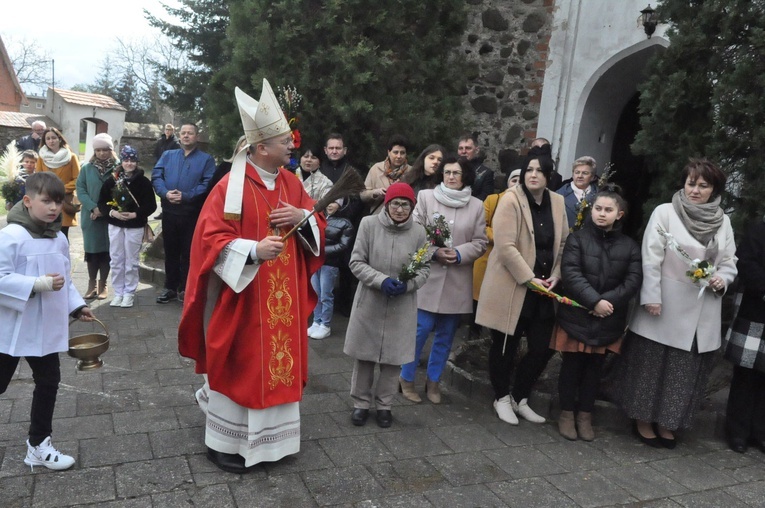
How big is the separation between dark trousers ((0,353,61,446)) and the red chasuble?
0.67 metres

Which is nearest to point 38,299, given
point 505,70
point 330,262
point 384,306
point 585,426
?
point 384,306

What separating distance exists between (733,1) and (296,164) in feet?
12.6

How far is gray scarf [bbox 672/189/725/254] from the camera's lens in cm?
454

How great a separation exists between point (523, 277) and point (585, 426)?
109 centimetres

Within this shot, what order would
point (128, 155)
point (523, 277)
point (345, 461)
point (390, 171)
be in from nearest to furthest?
1. point (345, 461)
2. point (523, 277)
3. point (390, 171)
4. point (128, 155)

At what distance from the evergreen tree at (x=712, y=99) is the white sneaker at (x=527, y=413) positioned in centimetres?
199

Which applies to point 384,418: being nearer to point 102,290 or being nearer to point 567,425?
point 567,425

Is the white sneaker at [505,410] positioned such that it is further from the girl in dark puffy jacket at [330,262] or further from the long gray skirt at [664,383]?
the girl in dark puffy jacket at [330,262]

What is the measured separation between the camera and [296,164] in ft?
22.0

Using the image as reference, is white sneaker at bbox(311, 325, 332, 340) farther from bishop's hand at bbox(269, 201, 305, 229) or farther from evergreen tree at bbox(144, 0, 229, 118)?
evergreen tree at bbox(144, 0, 229, 118)

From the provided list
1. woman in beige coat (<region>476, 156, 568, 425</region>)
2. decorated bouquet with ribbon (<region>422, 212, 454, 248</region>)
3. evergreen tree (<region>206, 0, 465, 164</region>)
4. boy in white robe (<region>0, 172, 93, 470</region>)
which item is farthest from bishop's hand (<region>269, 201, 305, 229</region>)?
evergreen tree (<region>206, 0, 465, 164</region>)

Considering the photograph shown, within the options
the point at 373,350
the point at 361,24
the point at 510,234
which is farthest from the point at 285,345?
the point at 361,24

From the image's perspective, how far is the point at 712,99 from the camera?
209 inches

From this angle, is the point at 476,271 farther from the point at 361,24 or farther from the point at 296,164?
the point at 361,24
